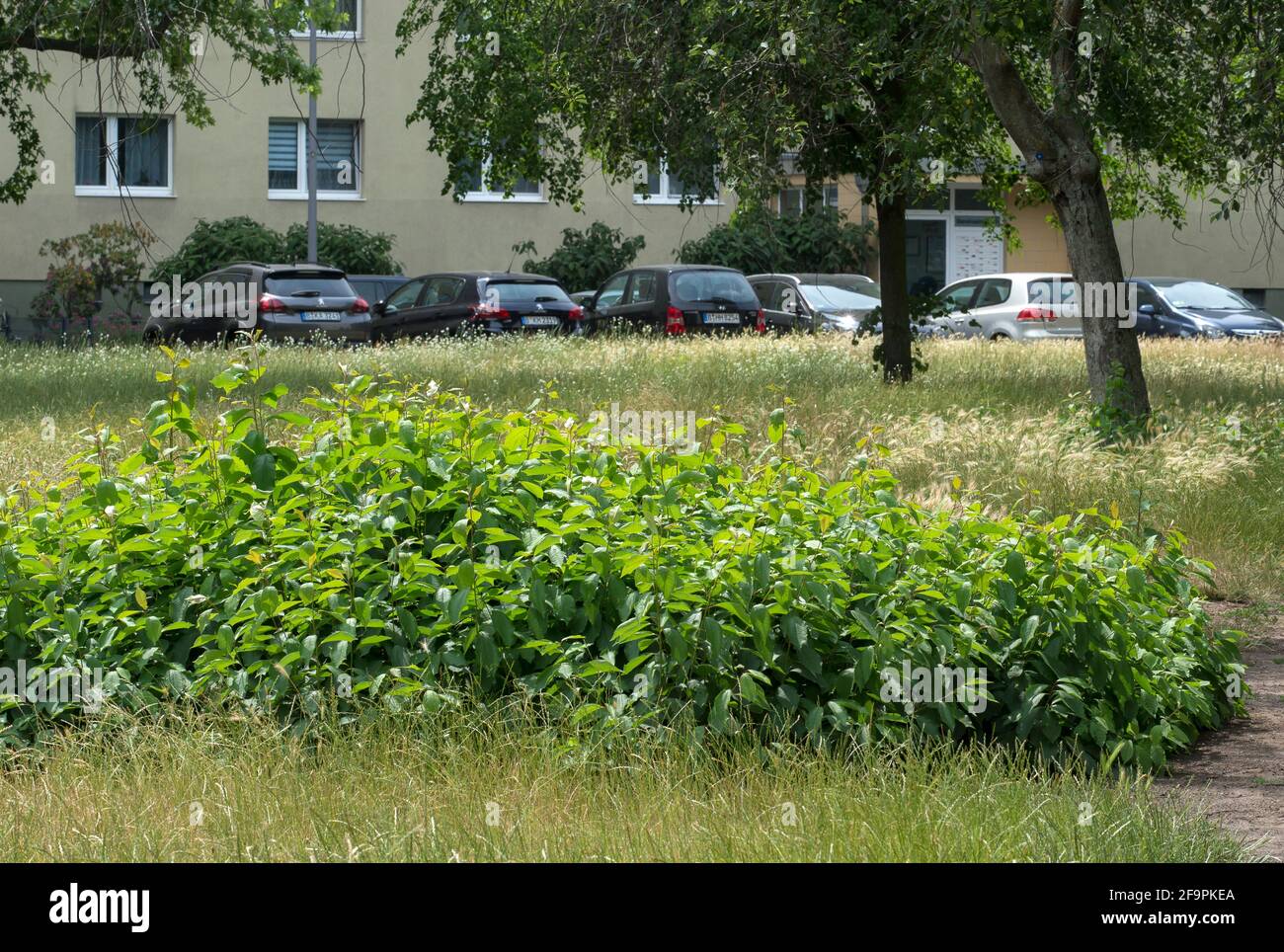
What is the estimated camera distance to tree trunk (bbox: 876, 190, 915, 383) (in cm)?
1591

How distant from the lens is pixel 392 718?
478 cm

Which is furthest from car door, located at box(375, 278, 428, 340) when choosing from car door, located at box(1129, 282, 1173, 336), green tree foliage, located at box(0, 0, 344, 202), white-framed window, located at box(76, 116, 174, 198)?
car door, located at box(1129, 282, 1173, 336)

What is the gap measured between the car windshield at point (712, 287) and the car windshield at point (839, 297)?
7.07 feet

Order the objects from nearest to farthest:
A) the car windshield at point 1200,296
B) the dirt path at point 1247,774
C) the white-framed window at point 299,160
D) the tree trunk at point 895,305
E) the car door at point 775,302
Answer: the dirt path at point 1247,774, the tree trunk at point 895,305, the car door at point 775,302, the car windshield at point 1200,296, the white-framed window at point 299,160

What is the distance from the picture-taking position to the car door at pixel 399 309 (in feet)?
81.5

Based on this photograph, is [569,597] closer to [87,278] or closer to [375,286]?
[375,286]

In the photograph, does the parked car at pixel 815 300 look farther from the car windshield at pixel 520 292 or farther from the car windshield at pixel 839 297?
the car windshield at pixel 520 292

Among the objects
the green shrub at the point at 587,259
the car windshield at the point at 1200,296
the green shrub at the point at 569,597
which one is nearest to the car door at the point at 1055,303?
the car windshield at the point at 1200,296

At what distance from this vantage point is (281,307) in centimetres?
2255

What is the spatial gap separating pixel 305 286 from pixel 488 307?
8.77 ft

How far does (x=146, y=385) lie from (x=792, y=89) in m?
6.80

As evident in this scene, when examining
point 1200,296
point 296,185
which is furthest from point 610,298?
point 296,185
